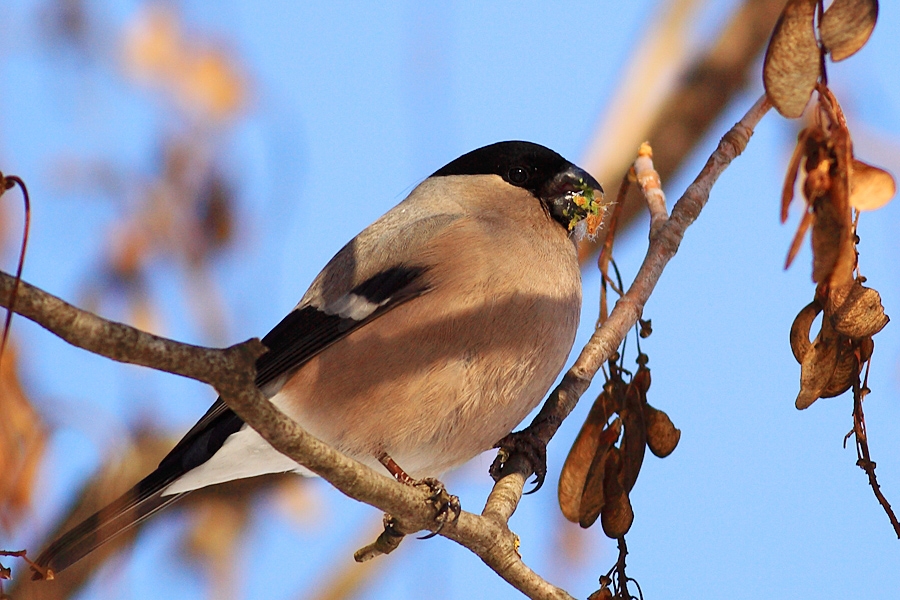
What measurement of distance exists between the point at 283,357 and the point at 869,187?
5.85 ft

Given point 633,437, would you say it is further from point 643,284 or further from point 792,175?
point 792,175

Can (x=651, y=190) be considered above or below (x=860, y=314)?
above

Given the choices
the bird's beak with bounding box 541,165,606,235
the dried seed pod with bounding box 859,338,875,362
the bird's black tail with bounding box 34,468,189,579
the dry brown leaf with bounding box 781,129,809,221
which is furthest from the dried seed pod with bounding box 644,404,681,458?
the bird's black tail with bounding box 34,468,189,579

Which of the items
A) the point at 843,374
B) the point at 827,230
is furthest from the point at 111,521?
the point at 827,230

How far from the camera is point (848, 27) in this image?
159 cm

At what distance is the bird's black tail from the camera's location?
2.61 metres

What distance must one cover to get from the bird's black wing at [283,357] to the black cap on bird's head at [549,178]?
0.59 meters

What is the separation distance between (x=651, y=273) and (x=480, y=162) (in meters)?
0.93

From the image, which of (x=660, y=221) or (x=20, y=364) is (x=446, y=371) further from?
(x=20, y=364)

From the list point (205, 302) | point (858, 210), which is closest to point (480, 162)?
point (205, 302)

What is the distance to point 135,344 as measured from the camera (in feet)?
4.81

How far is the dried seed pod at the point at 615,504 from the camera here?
7.63 ft

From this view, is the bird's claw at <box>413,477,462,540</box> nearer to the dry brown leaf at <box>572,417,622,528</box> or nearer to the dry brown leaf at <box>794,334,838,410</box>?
the dry brown leaf at <box>572,417,622,528</box>

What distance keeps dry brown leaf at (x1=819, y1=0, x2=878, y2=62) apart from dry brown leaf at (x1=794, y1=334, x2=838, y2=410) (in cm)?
61
